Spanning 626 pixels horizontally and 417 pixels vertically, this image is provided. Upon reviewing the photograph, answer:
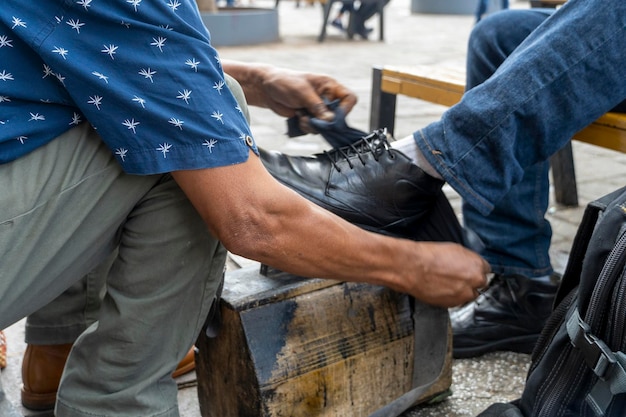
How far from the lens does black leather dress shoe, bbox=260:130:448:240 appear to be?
1.61 meters

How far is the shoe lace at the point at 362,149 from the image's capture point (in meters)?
1.68

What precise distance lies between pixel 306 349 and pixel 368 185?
0.38m

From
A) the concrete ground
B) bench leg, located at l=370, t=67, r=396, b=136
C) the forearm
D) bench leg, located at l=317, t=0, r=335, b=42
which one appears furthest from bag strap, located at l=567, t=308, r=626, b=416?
bench leg, located at l=317, t=0, r=335, b=42

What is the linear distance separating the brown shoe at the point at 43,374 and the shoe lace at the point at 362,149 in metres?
0.79

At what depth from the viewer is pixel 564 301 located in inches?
59.2

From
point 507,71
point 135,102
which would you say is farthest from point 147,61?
point 507,71

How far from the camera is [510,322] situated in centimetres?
200

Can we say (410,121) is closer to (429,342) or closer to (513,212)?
(513,212)

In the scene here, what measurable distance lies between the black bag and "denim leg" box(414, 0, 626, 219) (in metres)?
0.25

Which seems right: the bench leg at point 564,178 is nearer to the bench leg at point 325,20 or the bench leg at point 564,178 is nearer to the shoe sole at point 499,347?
the shoe sole at point 499,347

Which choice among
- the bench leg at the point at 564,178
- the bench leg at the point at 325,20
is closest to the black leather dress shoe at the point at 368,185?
the bench leg at the point at 564,178

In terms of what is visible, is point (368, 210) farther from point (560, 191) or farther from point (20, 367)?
point (560, 191)

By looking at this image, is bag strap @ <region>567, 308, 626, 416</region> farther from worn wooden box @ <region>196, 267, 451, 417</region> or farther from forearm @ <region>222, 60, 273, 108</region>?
forearm @ <region>222, 60, 273, 108</region>

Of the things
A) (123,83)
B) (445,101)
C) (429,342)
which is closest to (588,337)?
(429,342)
